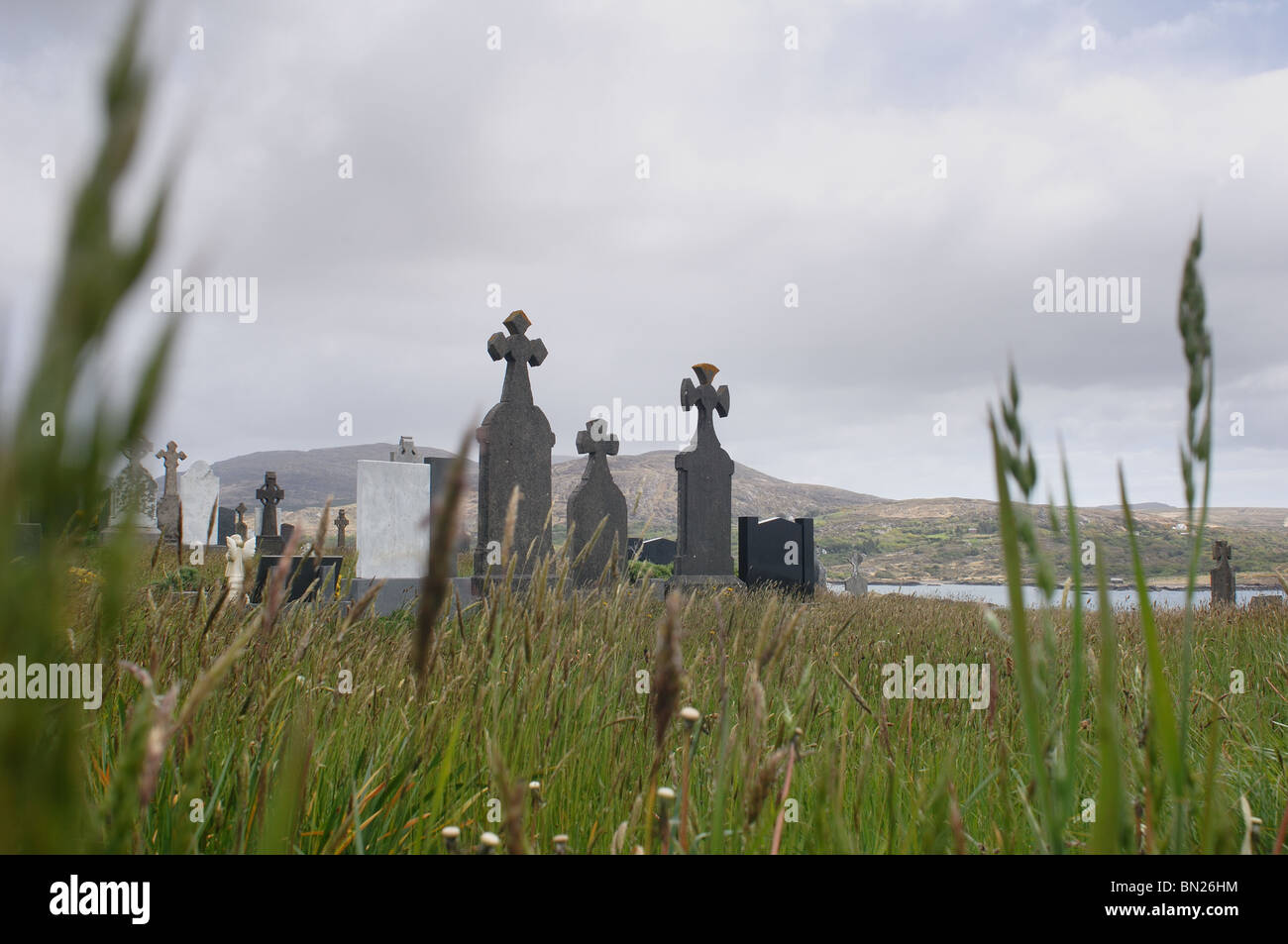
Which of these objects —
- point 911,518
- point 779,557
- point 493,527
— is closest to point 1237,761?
point 493,527

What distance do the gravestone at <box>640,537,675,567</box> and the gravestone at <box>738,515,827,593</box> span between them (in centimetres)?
800

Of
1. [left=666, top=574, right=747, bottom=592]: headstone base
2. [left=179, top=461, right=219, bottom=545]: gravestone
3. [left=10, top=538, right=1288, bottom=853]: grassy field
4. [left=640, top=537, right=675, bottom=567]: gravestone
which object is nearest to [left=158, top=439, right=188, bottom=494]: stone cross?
[left=179, top=461, right=219, bottom=545]: gravestone

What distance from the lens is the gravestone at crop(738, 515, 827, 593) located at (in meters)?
12.2

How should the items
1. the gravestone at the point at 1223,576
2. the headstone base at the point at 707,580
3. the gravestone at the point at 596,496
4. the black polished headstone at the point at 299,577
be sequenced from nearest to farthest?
the black polished headstone at the point at 299,577 → the gravestone at the point at 596,496 → the headstone base at the point at 707,580 → the gravestone at the point at 1223,576

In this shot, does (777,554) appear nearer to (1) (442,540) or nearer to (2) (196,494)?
(1) (442,540)

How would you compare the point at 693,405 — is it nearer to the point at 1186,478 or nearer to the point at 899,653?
the point at 899,653

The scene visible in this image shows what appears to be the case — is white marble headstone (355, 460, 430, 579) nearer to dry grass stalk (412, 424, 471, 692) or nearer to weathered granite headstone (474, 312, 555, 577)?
weathered granite headstone (474, 312, 555, 577)

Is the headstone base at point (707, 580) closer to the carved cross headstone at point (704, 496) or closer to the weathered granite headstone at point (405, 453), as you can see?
the carved cross headstone at point (704, 496)

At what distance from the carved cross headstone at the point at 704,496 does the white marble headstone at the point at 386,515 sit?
11.9 ft

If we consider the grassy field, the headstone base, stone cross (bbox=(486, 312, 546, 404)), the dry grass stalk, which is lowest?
the headstone base

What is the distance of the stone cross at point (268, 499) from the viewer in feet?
68.3

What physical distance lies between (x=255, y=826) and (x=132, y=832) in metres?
0.25

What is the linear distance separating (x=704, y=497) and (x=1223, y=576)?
398 inches

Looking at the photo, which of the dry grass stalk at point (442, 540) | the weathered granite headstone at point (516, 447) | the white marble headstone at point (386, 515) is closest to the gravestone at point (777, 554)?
the weathered granite headstone at point (516, 447)
